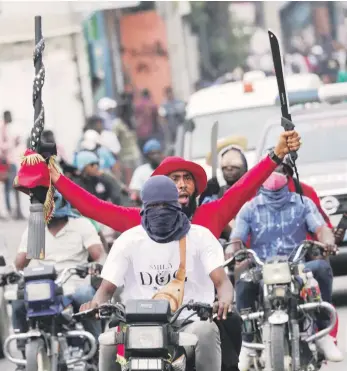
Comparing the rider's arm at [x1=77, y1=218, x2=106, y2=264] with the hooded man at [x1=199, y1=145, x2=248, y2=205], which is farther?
the hooded man at [x1=199, y1=145, x2=248, y2=205]

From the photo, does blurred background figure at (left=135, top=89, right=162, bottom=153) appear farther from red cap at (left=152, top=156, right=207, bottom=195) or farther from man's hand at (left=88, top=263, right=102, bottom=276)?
red cap at (left=152, top=156, right=207, bottom=195)

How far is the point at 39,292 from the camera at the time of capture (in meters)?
11.3

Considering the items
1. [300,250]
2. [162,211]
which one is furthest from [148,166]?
[162,211]

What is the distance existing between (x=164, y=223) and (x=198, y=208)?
4.18ft

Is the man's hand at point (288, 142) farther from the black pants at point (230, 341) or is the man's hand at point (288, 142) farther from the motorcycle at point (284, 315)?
the motorcycle at point (284, 315)

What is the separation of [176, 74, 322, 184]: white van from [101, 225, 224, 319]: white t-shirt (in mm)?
10477

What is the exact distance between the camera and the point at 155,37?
49125mm

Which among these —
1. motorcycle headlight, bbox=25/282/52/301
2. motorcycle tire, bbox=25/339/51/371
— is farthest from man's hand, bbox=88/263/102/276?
motorcycle tire, bbox=25/339/51/371

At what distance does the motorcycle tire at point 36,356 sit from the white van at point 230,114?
822 centimetres

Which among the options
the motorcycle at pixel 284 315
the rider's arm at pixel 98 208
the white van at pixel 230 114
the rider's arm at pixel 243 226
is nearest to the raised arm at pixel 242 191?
the rider's arm at pixel 98 208

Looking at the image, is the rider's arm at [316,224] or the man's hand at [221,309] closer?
the man's hand at [221,309]

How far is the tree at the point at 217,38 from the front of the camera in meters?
53.6

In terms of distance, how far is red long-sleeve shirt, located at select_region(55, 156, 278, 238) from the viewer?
32.0 ft

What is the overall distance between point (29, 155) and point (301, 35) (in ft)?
183
